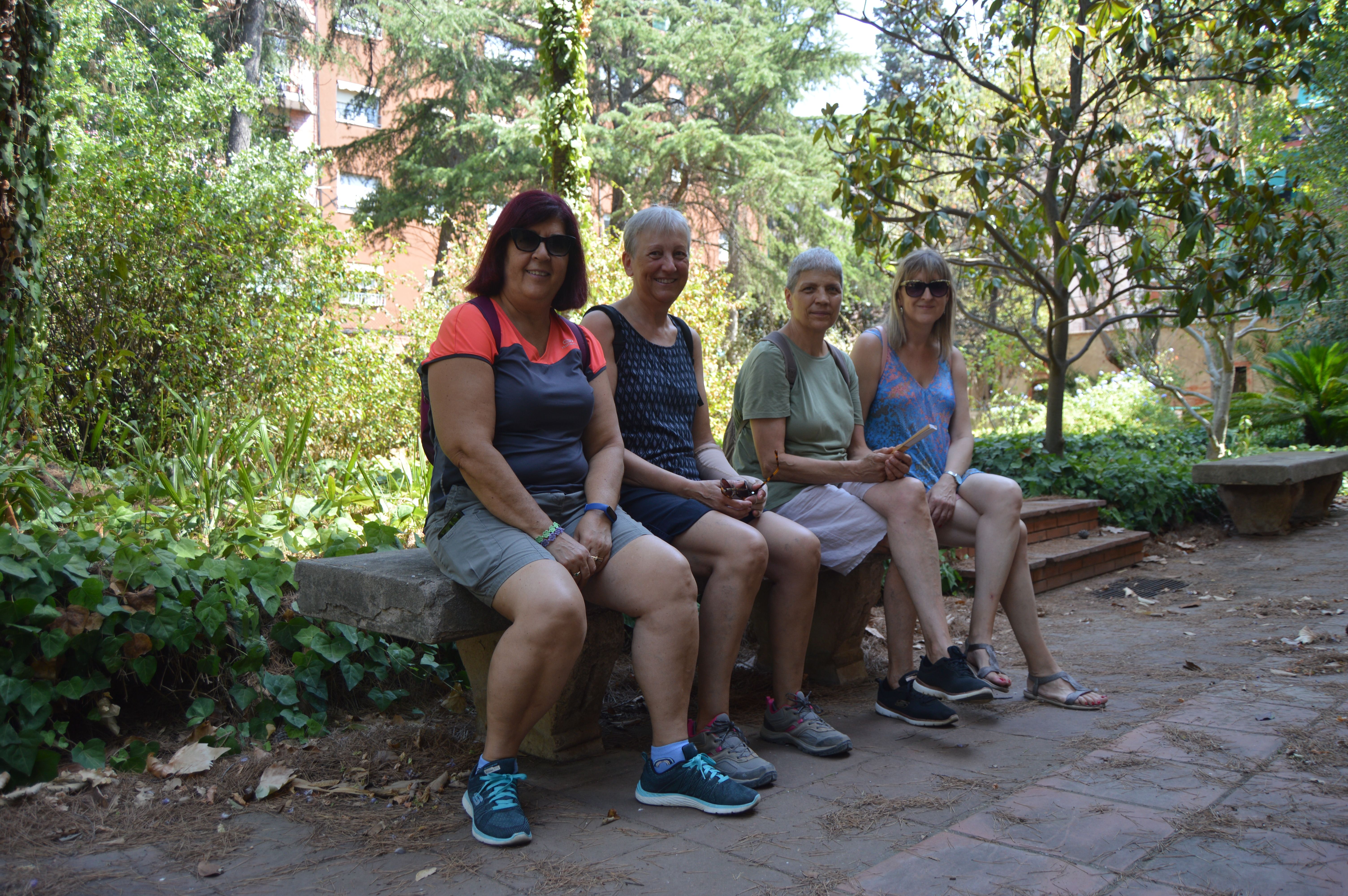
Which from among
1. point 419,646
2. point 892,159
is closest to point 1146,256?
point 892,159

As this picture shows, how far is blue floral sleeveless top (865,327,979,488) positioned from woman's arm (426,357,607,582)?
1.62 meters

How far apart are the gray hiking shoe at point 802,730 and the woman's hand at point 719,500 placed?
595 mm

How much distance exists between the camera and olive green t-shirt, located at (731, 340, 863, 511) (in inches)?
133

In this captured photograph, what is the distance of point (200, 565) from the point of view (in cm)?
314

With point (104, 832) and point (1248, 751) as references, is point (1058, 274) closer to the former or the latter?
point (1248, 751)

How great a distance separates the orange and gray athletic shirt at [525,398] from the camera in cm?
256

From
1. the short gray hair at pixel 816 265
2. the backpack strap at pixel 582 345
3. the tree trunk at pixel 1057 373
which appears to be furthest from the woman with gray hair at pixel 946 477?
the tree trunk at pixel 1057 373

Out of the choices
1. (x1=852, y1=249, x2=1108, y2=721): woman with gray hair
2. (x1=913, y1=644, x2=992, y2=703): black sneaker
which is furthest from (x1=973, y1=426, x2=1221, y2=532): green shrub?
(x1=913, y1=644, x2=992, y2=703): black sneaker

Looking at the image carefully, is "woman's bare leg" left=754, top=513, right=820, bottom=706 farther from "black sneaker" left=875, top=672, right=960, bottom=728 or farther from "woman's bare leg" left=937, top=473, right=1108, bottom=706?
"woman's bare leg" left=937, top=473, right=1108, bottom=706

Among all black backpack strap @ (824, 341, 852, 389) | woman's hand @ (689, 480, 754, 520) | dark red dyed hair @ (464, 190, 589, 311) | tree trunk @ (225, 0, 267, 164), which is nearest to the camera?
dark red dyed hair @ (464, 190, 589, 311)

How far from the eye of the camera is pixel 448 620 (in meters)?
2.43

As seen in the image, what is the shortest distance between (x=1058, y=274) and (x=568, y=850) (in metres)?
5.26

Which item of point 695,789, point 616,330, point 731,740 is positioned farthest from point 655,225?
point 695,789

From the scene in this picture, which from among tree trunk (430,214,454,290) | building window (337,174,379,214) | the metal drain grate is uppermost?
building window (337,174,379,214)
